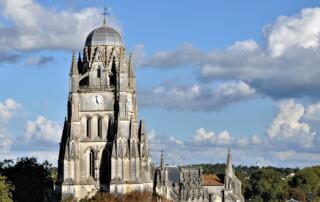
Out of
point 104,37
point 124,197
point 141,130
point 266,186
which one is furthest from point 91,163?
point 266,186

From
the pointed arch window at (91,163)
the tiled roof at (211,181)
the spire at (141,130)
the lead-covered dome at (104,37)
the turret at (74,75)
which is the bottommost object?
the tiled roof at (211,181)

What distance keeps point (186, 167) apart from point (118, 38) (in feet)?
104

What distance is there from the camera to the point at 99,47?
113 metres

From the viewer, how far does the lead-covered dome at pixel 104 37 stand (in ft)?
373

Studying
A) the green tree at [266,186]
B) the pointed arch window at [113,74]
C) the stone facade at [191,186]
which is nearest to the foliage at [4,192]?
the pointed arch window at [113,74]

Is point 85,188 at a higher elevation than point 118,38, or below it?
below

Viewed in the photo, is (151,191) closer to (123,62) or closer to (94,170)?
(94,170)

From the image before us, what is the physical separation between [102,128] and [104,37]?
11747 mm

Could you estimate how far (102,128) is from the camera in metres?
111

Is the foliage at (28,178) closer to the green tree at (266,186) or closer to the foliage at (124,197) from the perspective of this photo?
the foliage at (124,197)

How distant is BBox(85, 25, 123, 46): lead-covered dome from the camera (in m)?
114

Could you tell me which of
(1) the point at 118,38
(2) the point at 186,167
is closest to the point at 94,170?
(1) the point at 118,38

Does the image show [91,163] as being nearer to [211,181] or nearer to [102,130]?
[102,130]

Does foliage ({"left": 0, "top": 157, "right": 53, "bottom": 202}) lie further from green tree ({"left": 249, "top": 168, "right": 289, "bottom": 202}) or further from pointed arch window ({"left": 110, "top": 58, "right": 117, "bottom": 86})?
green tree ({"left": 249, "top": 168, "right": 289, "bottom": 202})
